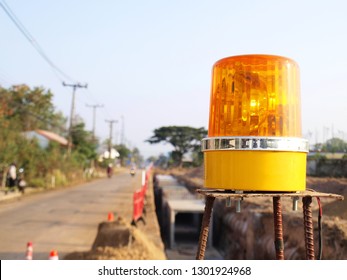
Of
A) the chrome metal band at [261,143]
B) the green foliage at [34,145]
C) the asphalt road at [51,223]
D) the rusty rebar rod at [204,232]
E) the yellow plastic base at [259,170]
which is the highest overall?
the green foliage at [34,145]

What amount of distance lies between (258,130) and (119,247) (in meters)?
6.24

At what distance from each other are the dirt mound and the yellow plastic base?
5.19 meters

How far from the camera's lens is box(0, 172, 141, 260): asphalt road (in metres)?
8.30

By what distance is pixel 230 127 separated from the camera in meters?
1.57

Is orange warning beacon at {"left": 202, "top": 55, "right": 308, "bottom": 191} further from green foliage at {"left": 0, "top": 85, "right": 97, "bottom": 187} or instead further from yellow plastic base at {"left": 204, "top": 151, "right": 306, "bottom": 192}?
green foliage at {"left": 0, "top": 85, "right": 97, "bottom": 187}

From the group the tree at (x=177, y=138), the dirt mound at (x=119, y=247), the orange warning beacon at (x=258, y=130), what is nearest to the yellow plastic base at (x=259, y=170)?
the orange warning beacon at (x=258, y=130)

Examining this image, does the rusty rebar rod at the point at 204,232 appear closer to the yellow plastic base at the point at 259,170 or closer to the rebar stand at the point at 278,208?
the rebar stand at the point at 278,208

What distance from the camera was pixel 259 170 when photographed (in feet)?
→ 4.96

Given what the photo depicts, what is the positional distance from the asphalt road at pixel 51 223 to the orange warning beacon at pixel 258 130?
5650 millimetres

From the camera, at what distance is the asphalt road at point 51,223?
27.2 feet

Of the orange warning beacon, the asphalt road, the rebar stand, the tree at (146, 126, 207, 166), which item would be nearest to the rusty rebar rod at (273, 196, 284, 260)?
the rebar stand

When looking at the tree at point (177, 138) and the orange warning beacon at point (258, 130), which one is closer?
the orange warning beacon at point (258, 130)
